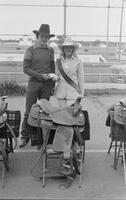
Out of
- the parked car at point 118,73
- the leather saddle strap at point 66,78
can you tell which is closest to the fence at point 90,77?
the parked car at point 118,73

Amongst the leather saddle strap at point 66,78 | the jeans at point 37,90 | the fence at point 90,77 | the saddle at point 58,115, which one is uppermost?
the leather saddle strap at point 66,78

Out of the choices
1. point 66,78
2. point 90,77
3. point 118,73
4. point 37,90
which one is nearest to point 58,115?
point 66,78

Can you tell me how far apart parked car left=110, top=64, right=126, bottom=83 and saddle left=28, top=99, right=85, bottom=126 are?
8.18 meters

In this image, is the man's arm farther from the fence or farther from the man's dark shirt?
the fence

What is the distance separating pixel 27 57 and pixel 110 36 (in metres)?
7.05

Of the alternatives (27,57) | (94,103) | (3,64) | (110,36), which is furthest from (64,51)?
(3,64)

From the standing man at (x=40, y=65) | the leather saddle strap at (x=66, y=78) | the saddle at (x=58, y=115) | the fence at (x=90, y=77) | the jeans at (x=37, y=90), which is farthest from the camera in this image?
the fence at (x=90, y=77)

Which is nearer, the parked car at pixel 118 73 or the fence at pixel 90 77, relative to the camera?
the fence at pixel 90 77

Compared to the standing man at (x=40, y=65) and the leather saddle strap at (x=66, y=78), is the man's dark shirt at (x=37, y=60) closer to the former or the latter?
the standing man at (x=40, y=65)

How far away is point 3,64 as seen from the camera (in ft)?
39.3

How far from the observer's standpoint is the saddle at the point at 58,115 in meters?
3.77

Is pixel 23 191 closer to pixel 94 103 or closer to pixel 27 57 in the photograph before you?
pixel 27 57

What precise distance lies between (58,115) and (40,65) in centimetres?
107

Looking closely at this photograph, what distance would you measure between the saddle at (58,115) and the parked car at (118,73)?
8.18m
